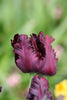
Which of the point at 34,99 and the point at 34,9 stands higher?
the point at 34,9

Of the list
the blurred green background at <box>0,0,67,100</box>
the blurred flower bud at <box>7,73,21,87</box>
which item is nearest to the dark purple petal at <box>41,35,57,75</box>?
the blurred green background at <box>0,0,67,100</box>

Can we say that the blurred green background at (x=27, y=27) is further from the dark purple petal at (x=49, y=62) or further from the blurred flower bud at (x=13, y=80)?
the dark purple petal at (x=49, y=62)

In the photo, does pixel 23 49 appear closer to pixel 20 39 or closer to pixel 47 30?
pixel 20 39

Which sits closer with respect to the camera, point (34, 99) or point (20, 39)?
point (34, 99)

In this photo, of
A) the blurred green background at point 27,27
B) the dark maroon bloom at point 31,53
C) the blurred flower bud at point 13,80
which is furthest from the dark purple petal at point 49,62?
the blurred flower bud at point 13,80

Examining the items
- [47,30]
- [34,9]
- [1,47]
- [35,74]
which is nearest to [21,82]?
[1,47]

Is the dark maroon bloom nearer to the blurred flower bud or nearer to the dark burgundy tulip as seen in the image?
the dark burgundy tulip
